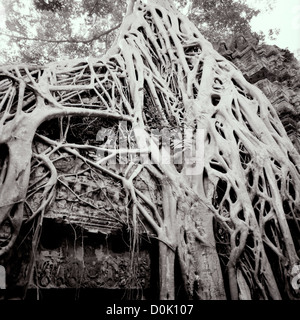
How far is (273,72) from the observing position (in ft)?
12.5

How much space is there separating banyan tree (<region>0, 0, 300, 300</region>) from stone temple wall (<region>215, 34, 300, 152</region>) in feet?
1.59

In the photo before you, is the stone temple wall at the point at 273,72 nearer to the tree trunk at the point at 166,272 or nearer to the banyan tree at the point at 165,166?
the banyan tree at the point at 165,166

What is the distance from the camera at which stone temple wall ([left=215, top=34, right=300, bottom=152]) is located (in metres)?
3.23

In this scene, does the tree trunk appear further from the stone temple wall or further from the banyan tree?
Answer: the stone temple wall

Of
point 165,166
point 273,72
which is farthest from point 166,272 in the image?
point 273,72

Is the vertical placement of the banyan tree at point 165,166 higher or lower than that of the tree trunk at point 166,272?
higher

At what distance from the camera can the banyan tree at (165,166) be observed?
1.78m

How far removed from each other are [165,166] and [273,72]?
2644 mm

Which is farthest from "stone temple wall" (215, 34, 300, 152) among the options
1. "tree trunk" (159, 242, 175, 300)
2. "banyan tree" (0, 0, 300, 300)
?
"tree trunk" (159, 242, 175, 300)

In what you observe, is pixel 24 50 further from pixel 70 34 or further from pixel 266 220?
pixel 266 220

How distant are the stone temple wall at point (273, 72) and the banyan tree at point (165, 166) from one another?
484 millimetres

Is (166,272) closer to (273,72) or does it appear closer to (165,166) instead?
(165,166)

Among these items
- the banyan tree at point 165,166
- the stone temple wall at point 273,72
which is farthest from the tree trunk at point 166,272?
the stone temple wall at point 273,72

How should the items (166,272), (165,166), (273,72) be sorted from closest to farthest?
(166,272)
(165,166)
(273,72)
